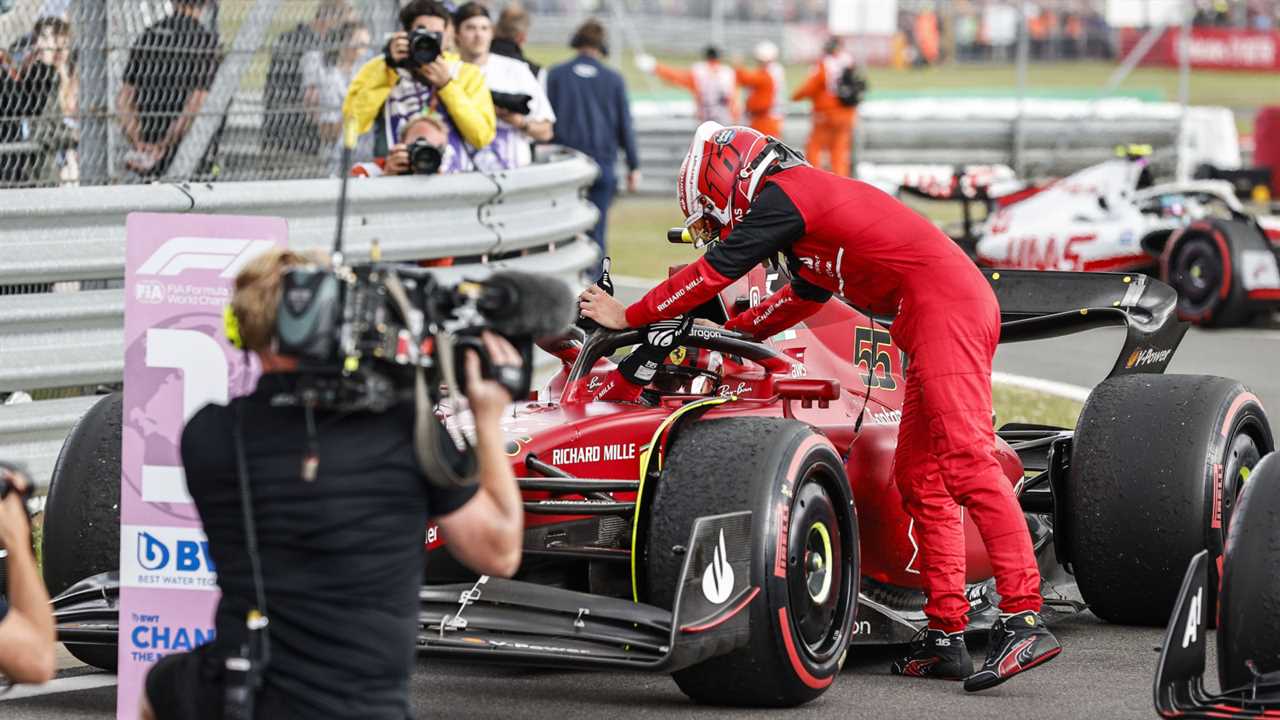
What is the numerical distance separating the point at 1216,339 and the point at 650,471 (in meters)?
9.59

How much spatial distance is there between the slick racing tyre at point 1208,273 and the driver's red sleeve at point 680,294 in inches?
356

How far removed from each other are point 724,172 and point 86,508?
2.16 m

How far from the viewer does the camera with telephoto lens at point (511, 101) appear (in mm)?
10953

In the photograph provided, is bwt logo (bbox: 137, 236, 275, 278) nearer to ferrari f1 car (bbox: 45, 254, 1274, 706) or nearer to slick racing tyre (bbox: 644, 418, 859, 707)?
ferrari f1 car (bbox: 45, 254, 1274, 706)

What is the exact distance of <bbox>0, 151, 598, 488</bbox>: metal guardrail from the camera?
805 cm

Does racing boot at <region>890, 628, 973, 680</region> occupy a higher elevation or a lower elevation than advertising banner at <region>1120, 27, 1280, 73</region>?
lower

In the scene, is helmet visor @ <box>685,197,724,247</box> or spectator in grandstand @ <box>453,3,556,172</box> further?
spectator in grandstand @ <box>453,3,556,172</box>

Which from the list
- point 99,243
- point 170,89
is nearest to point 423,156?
point 170,89

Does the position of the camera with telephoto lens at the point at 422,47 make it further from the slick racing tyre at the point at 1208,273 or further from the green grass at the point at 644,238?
the green grass at the point at 644,238

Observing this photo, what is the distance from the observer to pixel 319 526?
12.7 feet

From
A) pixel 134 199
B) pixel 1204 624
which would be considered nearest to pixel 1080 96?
pixel 134 199

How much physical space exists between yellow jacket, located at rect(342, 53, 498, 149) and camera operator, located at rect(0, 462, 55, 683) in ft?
18.7

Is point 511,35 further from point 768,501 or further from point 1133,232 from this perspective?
point 768,501

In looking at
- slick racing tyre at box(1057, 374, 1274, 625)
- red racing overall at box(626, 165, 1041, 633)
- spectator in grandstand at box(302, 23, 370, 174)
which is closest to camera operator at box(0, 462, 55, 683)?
red racing overall at box(626, 165, 1041, 633)
